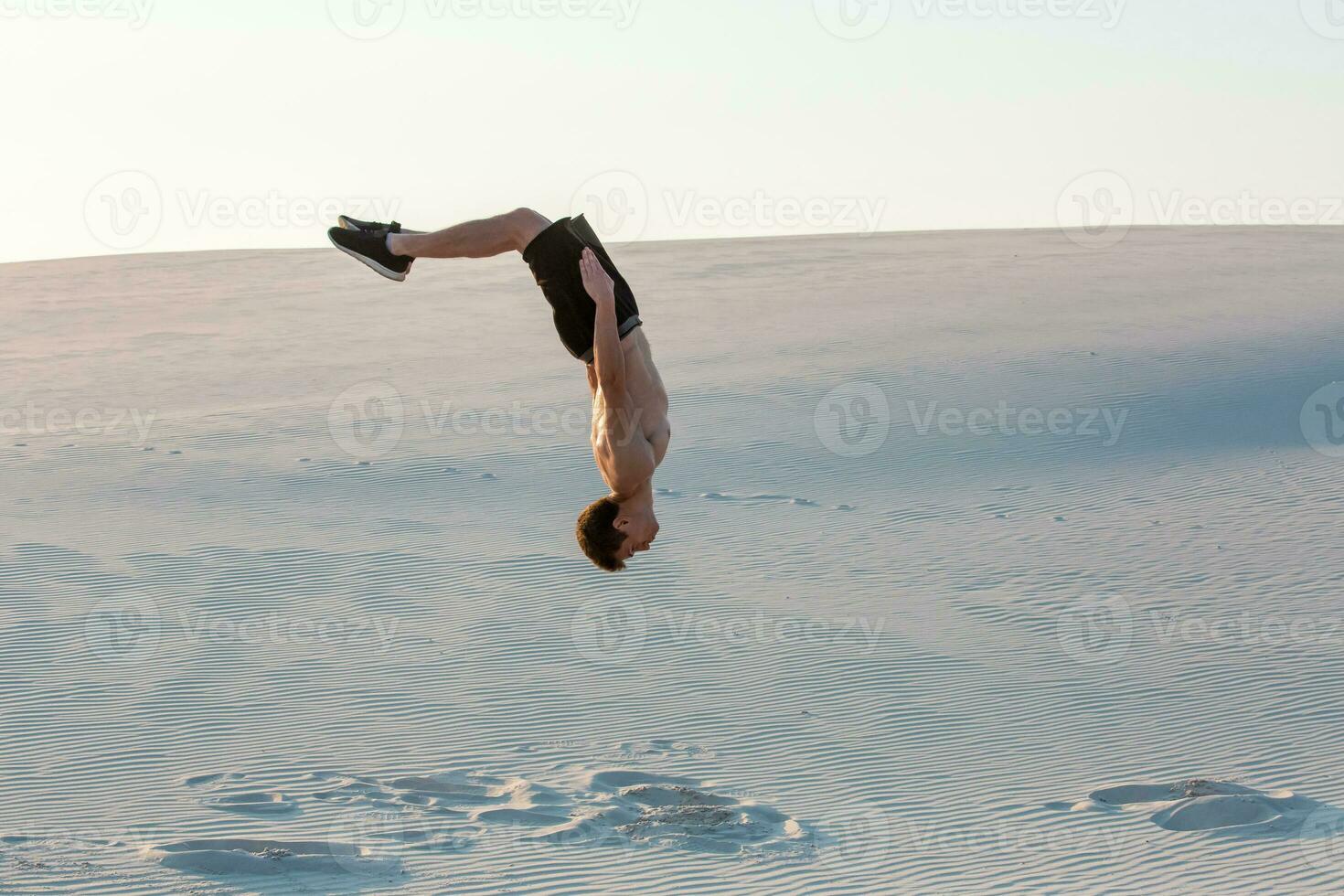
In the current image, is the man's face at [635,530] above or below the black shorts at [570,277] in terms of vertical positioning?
below

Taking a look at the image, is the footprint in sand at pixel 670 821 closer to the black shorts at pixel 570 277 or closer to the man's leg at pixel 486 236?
the black shorts at pixel 570 277

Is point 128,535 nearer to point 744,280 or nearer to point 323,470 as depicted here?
point 323,470

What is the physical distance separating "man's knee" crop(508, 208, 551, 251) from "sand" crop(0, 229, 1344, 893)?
407cm

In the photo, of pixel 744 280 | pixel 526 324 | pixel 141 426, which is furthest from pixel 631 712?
pixel 744 280

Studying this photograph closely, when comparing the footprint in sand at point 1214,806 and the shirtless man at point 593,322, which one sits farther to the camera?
the footprint in sand at point 1214,806

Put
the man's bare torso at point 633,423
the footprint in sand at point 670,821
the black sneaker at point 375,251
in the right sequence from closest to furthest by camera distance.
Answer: the man's bare torso at point 633,423, the black sneaker at point 375,251, the footprint in sand at point 670,821

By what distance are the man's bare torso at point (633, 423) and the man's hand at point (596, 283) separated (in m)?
0.46

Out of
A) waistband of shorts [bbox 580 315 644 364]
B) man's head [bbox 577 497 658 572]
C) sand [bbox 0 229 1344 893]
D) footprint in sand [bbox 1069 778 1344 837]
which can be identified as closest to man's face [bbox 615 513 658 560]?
man's head [bbox 577 497 658 572]

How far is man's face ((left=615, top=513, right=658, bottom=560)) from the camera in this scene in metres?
7.43

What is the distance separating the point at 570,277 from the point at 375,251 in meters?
1.08

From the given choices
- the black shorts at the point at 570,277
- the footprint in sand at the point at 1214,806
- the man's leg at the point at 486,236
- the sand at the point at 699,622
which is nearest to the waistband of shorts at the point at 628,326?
the black shorts at the point at 570,277

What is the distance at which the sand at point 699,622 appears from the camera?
9711 millimetres

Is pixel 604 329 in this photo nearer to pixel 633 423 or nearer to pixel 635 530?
pixel 633 423

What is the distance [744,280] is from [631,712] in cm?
2370
